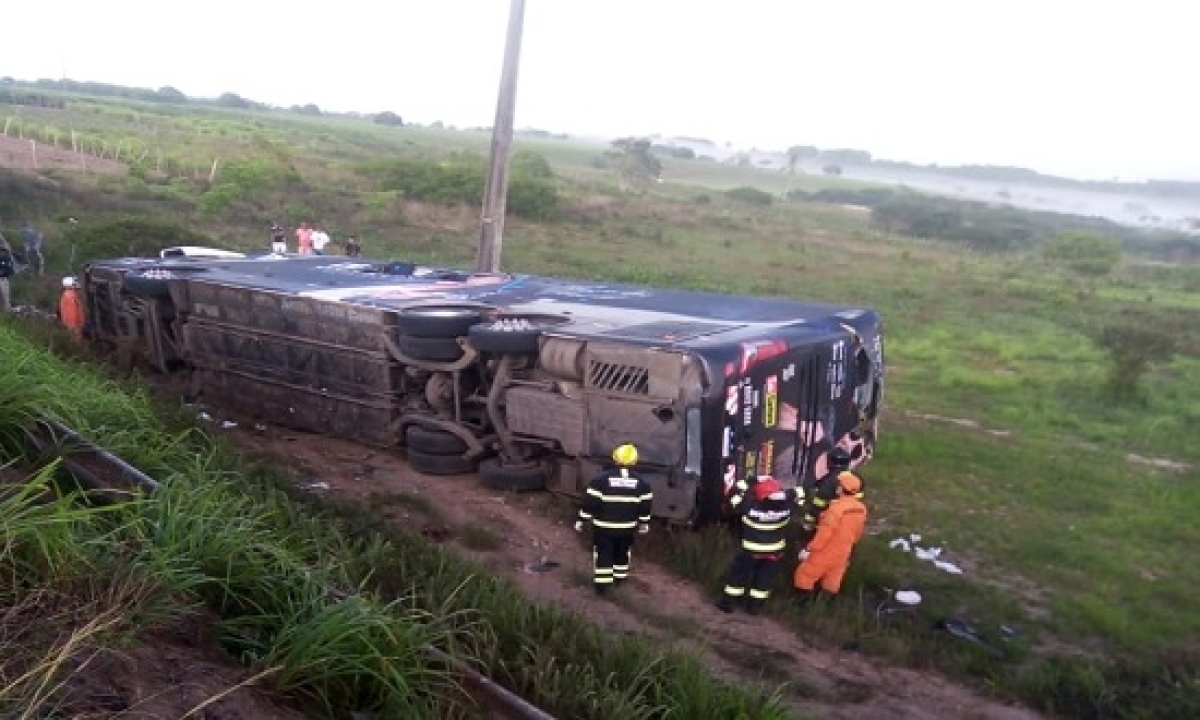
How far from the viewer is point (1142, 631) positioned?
7.42m

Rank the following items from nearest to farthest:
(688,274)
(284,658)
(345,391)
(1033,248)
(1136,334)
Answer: (284,658)
(345,391)
(1136,334)
(688,274)
(1033,248)

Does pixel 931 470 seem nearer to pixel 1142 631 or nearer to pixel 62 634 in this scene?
pixel 1142 631

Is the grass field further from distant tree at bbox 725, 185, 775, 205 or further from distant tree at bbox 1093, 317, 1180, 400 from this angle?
distant tree at bbox 725, 185, 775, 205

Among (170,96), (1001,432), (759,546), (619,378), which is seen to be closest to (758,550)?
(759,546)

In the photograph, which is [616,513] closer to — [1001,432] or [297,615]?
[297,615]

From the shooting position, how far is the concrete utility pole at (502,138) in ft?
46.2

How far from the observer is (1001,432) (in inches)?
549

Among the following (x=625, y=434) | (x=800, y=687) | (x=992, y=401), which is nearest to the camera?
(x=800, y=687)

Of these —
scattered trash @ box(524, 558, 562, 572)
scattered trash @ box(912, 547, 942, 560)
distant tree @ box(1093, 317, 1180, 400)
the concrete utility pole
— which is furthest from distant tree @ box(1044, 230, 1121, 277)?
scattered trash @ box(524, 558, 562, 572)

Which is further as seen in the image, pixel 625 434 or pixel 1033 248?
pixel 1033 248

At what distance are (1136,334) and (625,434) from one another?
1394 cm

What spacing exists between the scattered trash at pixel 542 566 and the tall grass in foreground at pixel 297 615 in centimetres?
195

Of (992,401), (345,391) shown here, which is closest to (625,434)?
(345,391)

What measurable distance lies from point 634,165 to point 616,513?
246 ft
